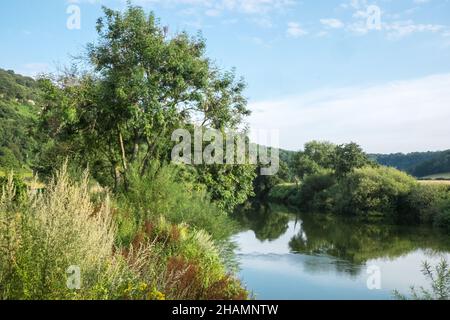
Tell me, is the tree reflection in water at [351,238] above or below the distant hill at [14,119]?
below

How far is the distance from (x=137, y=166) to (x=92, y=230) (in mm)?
11002

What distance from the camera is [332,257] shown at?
2597 cm

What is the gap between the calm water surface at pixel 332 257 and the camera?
18266 millimetres

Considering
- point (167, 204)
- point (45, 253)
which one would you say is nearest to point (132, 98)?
point (167, 204)

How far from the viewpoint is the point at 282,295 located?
1697 centimetres

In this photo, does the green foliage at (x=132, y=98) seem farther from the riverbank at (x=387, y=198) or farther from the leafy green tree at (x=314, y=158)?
the leafy green tree at (x=314, y=158)

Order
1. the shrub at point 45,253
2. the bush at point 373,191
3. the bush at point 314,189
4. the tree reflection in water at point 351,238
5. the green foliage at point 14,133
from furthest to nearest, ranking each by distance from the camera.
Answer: the bush at point 314,189 → the green foliage at point 14,133 → the bush at point 373,191 → the tree reflection in water at point 351,238 → the shrub at point 45,253

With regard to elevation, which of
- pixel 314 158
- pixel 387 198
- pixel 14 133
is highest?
pixel 14 133

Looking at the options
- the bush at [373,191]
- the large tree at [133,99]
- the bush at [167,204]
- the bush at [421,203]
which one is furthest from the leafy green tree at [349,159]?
the bush at [167,204]

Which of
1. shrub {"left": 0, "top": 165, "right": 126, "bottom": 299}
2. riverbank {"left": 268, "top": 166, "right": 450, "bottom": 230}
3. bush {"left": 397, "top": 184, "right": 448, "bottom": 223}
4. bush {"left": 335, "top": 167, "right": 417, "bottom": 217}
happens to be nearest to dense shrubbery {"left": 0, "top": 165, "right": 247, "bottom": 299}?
shrub {"left": 0, "top": 165, "right": 126, "bottom": 299}

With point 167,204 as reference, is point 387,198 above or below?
below

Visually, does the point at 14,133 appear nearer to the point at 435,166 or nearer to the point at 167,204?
the point at 167,204
